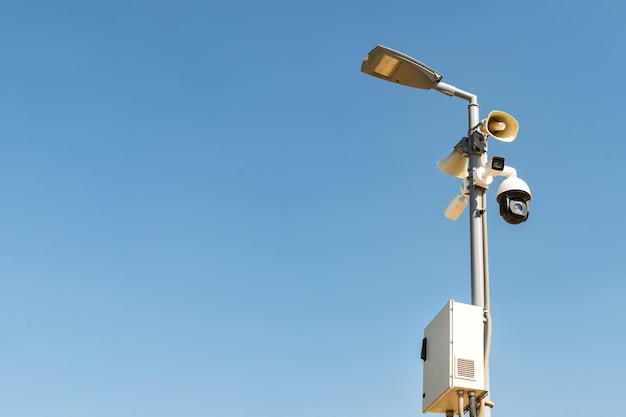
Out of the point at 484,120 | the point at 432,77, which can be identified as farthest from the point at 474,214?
the point at 432,77

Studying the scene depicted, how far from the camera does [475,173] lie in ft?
27.5

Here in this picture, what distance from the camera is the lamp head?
8.84m

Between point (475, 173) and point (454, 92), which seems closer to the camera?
point (475, 173)

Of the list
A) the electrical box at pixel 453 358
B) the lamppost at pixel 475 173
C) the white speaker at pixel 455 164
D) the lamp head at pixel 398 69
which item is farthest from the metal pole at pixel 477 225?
the lamp head at pixel 398 69

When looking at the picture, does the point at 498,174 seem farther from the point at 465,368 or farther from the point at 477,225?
the point at 465,368

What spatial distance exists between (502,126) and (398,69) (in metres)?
1.15

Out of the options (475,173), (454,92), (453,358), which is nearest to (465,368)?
(453,358)

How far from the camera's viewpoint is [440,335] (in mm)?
7676

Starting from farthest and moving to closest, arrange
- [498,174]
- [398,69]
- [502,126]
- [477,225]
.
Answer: [398,69], [502,126], [498,174], [477,225]

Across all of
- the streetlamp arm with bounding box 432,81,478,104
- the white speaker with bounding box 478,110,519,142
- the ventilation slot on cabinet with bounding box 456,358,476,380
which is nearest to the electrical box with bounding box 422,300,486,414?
the ventilation slot on cabinet with bounding box 456,358,476,380

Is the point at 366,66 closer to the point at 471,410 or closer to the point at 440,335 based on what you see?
the point at 440,335

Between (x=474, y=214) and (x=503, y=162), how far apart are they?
544 mm

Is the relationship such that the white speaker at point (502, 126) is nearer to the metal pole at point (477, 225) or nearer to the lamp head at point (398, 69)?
the metal pole at point (477, 225)

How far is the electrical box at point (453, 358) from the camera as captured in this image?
24.0 ft
